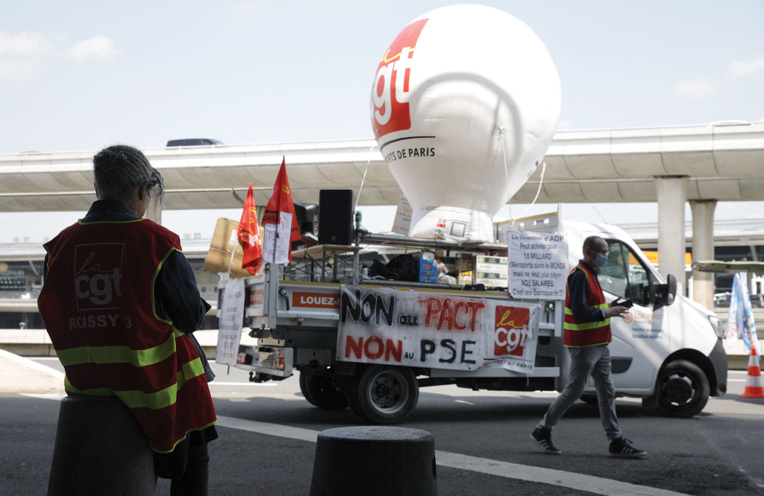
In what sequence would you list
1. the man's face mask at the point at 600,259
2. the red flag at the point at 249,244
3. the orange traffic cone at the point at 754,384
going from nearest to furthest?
the man's face mask at the point at 600,259 → the red flag at the point at 249,244 → the orange traffic cone at the point at 754,384

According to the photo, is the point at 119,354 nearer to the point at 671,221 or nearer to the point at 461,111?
the point at 461,111

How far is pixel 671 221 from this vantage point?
31.4 m

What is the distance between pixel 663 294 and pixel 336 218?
Result: 13.3ft

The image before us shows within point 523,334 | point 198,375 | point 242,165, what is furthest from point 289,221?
point 242,165

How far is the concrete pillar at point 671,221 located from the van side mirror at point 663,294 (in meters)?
21.6

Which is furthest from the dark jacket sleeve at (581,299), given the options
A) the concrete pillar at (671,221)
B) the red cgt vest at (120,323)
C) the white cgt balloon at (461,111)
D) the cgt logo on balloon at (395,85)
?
the concrete pillar at (671,221)

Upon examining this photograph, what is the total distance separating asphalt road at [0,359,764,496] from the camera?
622cm

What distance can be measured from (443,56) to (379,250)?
3299 mm

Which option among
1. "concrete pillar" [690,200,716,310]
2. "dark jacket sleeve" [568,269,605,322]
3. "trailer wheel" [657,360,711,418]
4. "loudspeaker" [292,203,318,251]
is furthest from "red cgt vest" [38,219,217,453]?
"concrete pillar" [690,200,716,310]

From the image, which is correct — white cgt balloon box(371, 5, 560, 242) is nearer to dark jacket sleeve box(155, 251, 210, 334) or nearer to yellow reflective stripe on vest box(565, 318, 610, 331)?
yellow reflective stripe on vest box(565, 318, 610, 331)

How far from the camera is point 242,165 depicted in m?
34.4

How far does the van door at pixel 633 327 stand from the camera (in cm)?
1062

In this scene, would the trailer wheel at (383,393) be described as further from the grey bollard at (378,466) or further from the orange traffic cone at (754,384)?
the orange traffic cone at (754,384)

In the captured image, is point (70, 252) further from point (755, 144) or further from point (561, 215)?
point (755, 144)
